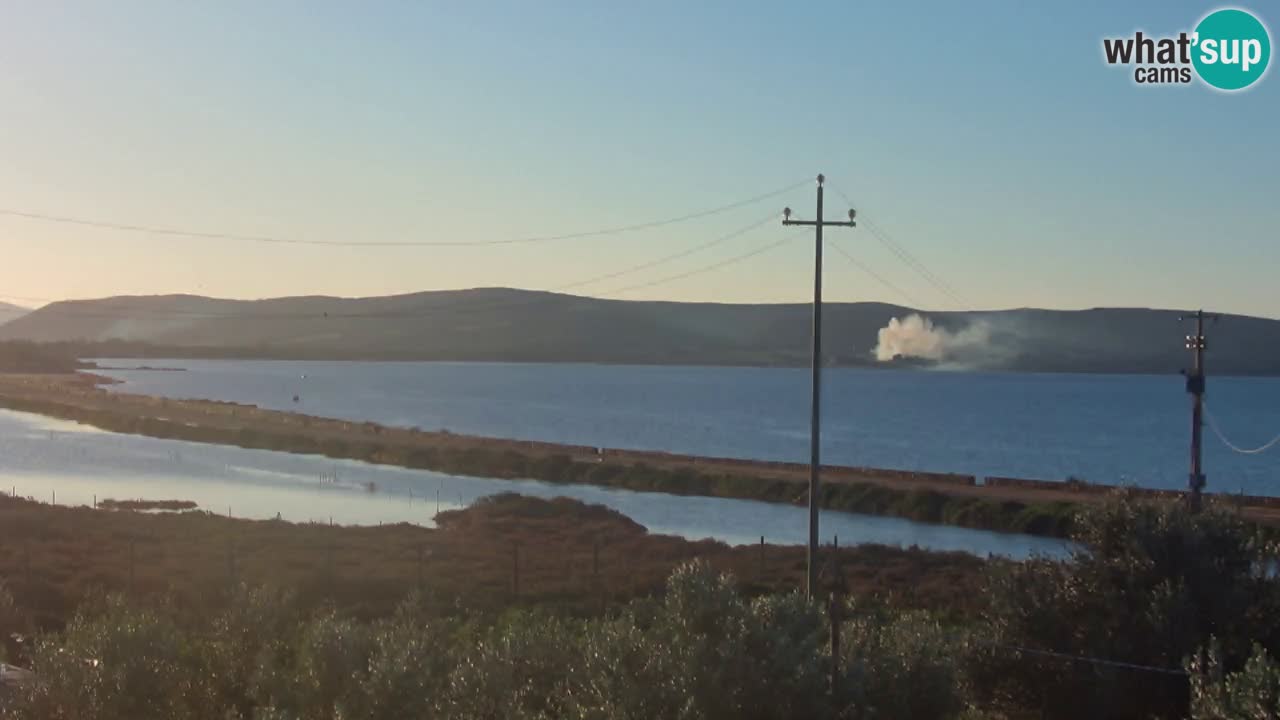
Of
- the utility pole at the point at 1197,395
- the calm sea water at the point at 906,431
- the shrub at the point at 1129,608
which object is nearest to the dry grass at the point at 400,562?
the utility pole at the point at 1197,395

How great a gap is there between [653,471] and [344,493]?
19608mm

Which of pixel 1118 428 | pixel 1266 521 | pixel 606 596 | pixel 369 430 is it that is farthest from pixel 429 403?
pixel 606 596

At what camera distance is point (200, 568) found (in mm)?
35375

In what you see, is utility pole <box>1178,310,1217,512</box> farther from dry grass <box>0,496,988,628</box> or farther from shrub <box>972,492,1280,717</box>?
dry grass <box>0,496,988,628</box>

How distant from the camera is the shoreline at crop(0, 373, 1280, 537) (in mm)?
63688

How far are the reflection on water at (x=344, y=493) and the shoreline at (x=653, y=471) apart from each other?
1790 mm

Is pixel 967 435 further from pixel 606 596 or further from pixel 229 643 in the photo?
pixel 229 643

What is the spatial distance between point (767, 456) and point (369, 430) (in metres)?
36.1

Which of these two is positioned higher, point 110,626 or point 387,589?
point 110,626

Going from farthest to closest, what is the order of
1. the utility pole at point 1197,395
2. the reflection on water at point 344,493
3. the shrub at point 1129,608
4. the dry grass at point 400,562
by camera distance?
the reflection on water at point 344,493, the dry grass at point 400,562, the utility pole at point 1197,395, the shrub at point 1129,608

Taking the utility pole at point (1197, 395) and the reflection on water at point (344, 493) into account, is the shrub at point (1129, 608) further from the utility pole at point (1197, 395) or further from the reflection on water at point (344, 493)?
the reflection on water at point (344, 493)

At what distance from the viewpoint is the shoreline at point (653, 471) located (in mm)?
63688

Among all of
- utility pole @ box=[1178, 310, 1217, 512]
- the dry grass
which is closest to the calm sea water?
the dry grass

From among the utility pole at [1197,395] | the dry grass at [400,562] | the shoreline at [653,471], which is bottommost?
the dry grass at [400,562]
